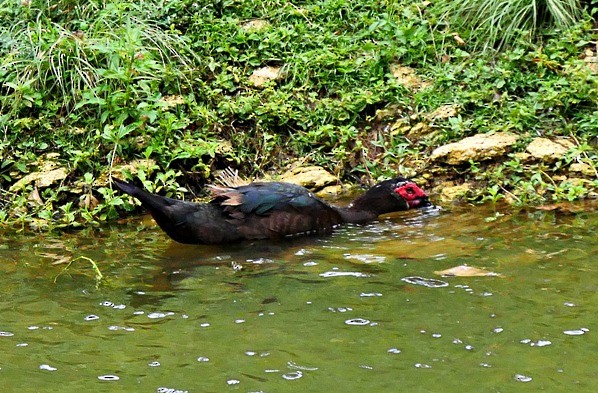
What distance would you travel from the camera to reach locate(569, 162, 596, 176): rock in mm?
7500

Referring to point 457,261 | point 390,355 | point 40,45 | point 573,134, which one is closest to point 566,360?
point 390,355

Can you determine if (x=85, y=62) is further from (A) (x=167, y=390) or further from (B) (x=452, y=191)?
(A) (x=167, y=390)

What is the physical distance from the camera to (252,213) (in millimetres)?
6676

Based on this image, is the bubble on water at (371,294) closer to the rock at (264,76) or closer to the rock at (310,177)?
the rock at (310,177)

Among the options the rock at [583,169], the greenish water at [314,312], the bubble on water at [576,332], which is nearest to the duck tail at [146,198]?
the greenish water at [314,312]

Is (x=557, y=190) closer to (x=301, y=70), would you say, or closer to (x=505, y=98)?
(x=505, y=98)

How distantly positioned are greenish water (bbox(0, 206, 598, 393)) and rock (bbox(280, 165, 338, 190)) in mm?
1213

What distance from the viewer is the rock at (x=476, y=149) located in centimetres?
779

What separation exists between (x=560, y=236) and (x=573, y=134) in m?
2.01

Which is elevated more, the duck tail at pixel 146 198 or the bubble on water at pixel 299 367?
the duck tail at pixel 146 198

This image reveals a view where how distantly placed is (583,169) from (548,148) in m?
0.36

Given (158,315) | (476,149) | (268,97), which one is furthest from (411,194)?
(158,315)

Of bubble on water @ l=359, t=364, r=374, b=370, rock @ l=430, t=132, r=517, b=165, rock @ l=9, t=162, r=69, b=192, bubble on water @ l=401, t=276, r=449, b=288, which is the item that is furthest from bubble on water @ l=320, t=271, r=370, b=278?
rock @ l=9, t=162, r=69, b=192

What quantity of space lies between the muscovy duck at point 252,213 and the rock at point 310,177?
29.4 inches
